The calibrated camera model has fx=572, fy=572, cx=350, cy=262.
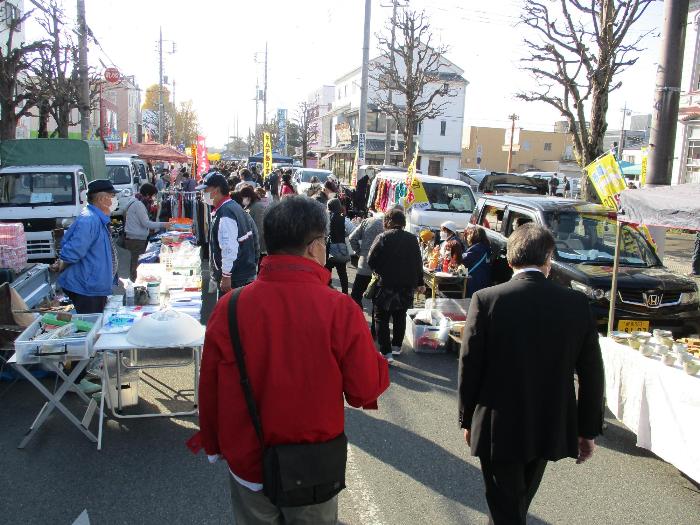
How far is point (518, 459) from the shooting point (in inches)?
100

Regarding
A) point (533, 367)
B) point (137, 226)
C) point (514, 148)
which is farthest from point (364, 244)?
point (514, 148)

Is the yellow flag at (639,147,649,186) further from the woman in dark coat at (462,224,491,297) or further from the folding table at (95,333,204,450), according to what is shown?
the folding table at (95,333,204,450)

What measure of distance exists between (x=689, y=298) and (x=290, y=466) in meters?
6.00

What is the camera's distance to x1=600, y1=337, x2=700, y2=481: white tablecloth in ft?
12.1

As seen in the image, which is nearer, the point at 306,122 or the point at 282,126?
the point at 306,122

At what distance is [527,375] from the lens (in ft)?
8.30

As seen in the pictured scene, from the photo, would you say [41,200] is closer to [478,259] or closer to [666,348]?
[478,259]

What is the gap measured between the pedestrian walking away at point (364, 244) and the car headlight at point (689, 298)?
352 centimetres

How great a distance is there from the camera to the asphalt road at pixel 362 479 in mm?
3516

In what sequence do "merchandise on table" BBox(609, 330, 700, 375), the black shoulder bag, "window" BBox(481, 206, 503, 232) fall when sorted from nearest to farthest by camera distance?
1. the black shoulder bag
2. "merchandise on table" BBox(609, 330, 700, 375)
3. "window" BBox(481, 206, 503, 232)

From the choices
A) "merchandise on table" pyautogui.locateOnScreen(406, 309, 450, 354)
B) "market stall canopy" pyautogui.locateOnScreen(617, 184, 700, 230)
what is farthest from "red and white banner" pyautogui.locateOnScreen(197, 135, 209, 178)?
"market stall canopy" pyautogui.locateOnScreen(617, 184, 700, 230)

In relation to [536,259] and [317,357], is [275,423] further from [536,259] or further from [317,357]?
[536,259]

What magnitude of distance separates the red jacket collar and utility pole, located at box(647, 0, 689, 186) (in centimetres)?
642

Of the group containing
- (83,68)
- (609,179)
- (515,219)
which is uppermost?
(83,68)
